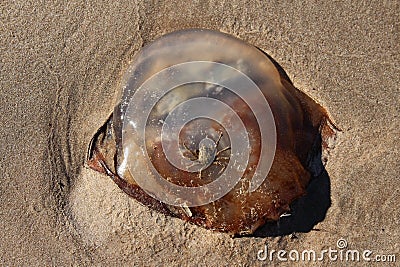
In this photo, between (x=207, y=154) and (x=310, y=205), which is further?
(x=310, y=205)

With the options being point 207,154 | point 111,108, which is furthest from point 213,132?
point 111,108

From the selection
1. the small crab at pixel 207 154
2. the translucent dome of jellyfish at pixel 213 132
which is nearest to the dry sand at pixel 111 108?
the translucent dome of jellyfish at pixel 213 132

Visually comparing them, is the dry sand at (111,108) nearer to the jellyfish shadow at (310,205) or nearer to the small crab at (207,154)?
the jellyfish shadow at (310,205)

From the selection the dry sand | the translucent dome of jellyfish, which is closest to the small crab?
the translucent dome of jellyfish

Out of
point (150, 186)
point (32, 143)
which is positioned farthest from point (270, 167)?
point (32, 143)

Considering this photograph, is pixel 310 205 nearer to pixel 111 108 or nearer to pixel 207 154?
pixel 207 154

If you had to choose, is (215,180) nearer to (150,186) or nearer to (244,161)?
(244,161)
